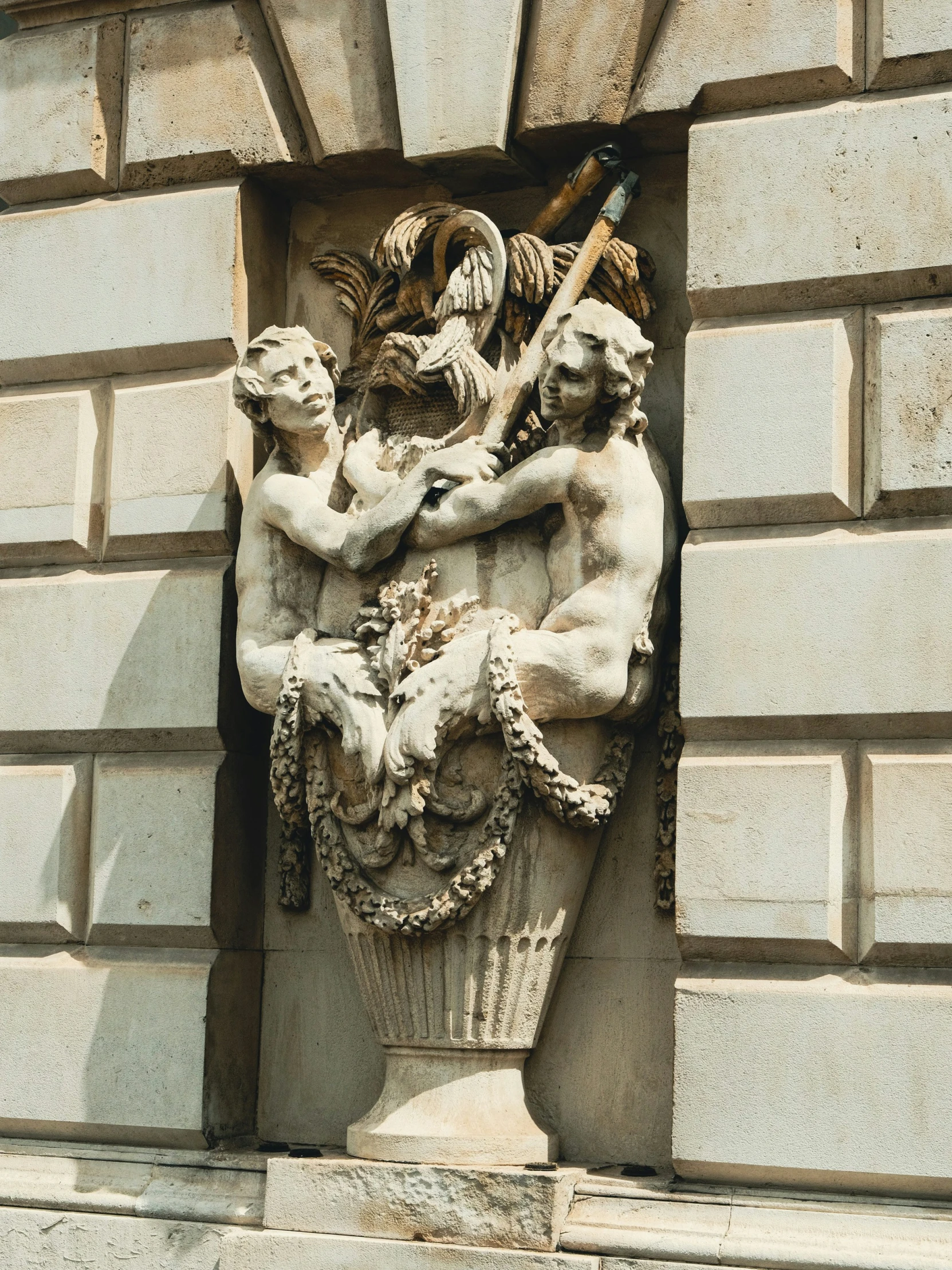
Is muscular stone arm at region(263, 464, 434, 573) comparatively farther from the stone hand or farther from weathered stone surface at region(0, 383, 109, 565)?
weathered stone surface at region(0, 383, 109, 565)

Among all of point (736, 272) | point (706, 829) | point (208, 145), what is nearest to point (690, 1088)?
point (706, 829)

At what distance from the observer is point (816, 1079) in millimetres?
5066

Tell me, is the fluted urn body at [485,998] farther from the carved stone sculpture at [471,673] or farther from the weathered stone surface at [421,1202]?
the weathered stone surface at [421,1202]

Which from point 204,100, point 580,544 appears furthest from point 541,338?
point 204,100

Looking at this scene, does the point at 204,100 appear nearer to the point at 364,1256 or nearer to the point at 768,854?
Result: the point at 768,854

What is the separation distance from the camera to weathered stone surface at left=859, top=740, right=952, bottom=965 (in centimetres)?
505

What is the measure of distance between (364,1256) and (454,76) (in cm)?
349

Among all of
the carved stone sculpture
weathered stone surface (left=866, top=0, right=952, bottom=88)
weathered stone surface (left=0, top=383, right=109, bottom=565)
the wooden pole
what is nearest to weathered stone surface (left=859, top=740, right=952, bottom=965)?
the carved stone sculpture

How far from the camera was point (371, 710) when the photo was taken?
5531 mm

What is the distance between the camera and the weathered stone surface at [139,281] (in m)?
6.26

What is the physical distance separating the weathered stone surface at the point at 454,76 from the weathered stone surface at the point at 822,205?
2.18ft

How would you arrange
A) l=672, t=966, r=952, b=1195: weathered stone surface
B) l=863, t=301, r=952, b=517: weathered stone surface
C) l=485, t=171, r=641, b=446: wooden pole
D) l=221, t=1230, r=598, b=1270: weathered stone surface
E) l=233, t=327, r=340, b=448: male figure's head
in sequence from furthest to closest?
l=233, t=327, r=340, b=448: male figure's head → l=485, t=171, r=641, b=446: wooden pole → l=863, t=301, r=952, b=517: weathered stone surface → l=221, t=1230, r=598, b=1270: weathered stone surface → l=672, t=966, r=952, b=1195: weathered stone surface

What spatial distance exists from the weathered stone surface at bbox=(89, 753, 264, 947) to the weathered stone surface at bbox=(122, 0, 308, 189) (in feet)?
6.34

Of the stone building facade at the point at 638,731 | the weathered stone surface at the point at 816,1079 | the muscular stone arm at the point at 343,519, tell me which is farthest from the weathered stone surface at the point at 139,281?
the weathered stone surface at the point at 816,1079
